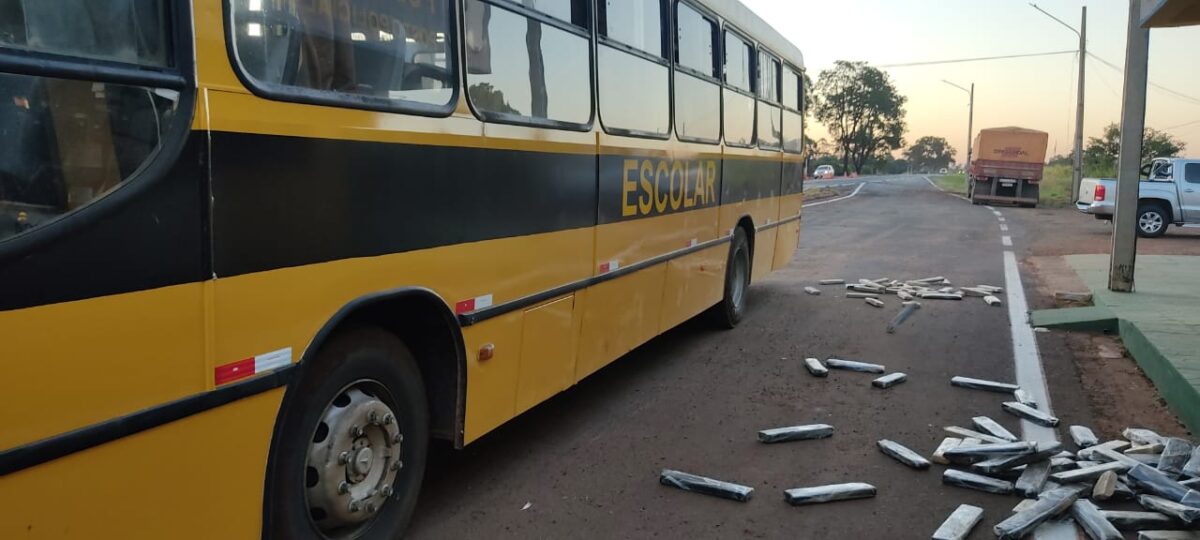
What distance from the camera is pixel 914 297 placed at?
10602 mm

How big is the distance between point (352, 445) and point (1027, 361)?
6049 mm

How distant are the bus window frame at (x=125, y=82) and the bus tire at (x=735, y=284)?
630 cm

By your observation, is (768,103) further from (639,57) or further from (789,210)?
(639,57)

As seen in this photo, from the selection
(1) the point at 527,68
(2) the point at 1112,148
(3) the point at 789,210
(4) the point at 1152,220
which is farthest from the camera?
(2) the point at 1112,148

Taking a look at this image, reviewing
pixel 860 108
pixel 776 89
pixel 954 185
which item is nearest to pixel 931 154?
pixel 860 108

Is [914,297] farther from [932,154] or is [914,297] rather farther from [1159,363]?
[932,154]

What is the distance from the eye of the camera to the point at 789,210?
1115 cm

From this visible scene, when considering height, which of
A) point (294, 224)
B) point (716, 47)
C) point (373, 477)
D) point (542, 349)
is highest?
point (716, 47)

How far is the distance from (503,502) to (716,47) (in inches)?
190

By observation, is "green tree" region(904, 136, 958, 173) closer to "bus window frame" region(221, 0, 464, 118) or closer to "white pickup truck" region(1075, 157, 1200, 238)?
"white pickup truck" region(1075, 157, 1200, 238)

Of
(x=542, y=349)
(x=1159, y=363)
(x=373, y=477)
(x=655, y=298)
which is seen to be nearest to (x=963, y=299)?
(x=1159, y=363)

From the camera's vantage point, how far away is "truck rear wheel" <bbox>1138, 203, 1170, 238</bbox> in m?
19.6

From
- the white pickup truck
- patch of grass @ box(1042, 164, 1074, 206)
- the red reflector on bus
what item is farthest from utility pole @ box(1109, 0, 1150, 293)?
patch of grass @ box(1042, 164, 1074, 206)

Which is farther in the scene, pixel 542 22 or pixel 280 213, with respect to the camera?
pixel 542 22
